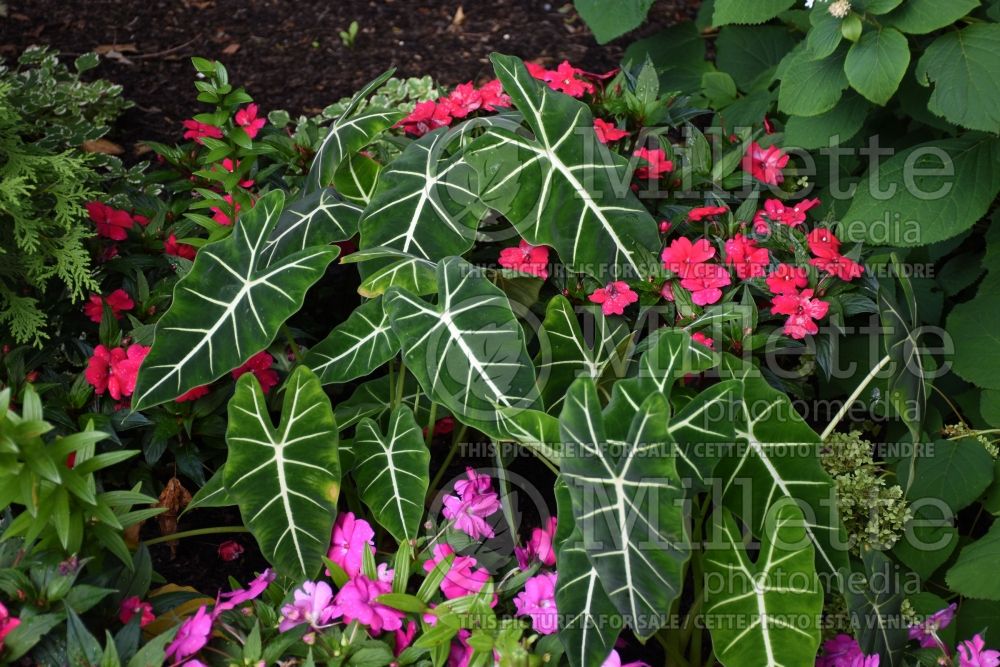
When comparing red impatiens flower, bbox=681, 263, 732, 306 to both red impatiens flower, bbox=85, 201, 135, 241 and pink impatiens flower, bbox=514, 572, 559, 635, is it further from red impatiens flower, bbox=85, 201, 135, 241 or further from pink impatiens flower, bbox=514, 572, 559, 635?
red impatiens flower, bbox=85, 201, 135, 241

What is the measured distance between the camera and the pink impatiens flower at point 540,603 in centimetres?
186

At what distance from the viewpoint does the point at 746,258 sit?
2305 mm

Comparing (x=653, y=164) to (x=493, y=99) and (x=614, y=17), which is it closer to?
(x=493, y=99)

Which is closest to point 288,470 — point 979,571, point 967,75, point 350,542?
point 350,542

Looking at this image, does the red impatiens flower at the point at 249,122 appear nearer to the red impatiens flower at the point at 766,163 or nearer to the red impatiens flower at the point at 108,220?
A: the red impatiens flower at the point at 108,220

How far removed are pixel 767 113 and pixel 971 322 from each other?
1.02 meters

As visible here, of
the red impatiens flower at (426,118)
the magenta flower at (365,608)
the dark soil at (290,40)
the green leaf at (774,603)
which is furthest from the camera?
the dark soil at (290,40)

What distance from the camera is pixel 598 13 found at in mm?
3098

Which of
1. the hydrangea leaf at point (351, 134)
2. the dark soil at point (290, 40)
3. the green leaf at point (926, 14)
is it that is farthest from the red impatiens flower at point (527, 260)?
the dark soil at point (290, 40)

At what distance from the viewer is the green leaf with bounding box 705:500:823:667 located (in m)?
1.73

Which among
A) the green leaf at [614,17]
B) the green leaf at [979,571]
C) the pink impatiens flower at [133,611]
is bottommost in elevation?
the green leaf at [979,571]

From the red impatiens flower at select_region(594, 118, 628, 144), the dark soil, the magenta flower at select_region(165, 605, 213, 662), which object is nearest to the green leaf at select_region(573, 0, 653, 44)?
the red impatiens flower at select_region(594, 118, 628, 144)

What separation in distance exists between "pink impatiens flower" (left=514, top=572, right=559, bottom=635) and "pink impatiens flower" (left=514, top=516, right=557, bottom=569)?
9 centimetres

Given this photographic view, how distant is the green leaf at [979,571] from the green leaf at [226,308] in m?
1.59
